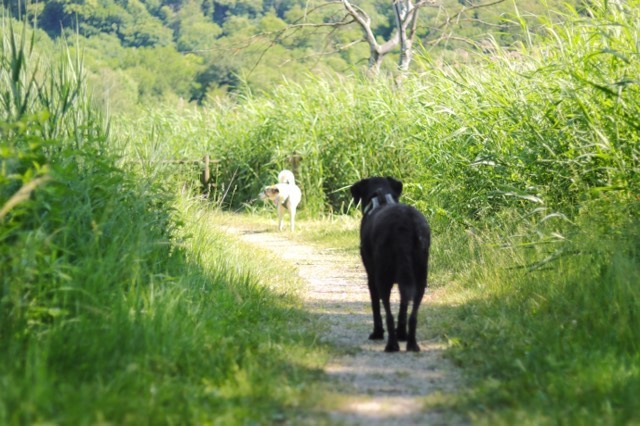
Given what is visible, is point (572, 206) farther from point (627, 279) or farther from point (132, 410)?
point (132, 410)

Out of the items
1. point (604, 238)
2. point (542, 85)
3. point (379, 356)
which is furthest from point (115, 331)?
point (542, 85)

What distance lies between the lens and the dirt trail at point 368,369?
4520 mm

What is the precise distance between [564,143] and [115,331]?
547 cm

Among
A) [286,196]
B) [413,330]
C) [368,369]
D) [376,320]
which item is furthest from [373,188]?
[286,196]

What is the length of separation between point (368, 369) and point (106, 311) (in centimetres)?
167

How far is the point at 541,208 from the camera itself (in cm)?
811

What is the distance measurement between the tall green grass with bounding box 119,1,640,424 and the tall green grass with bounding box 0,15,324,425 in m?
1.25

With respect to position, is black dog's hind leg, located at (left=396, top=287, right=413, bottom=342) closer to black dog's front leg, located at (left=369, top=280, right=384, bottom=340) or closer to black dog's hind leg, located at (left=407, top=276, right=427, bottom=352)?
black dog's hind leg, located at (left=407, top=276, right=427, bottom=352)

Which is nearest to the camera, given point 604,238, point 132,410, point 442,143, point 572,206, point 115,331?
point 132,410

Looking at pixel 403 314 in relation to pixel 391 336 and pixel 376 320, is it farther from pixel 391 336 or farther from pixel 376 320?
pixel 376 320

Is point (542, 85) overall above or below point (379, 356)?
above

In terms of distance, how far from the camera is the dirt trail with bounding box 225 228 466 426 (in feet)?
14.8

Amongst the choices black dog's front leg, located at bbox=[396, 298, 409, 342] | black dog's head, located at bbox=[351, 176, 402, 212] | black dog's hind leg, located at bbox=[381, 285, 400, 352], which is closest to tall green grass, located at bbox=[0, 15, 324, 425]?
black dog's hind leg, located at bbox=[381, 285, 400, 352]

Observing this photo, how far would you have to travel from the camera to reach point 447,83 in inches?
476
